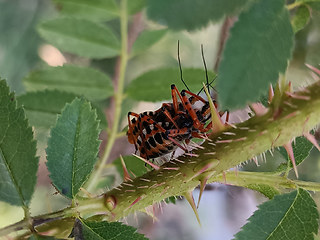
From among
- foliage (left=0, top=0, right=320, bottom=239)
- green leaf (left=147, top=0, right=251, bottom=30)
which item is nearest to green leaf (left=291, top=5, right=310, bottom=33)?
foliage (left=0, top=0, right=320, bottom=239)

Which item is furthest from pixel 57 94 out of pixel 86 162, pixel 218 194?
pixel 218 194

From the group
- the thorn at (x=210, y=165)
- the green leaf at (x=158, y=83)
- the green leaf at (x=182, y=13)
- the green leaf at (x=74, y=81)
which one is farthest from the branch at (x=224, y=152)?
the green leaf at (x=74, y=81)

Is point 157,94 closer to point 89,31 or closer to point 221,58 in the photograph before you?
point 89,31

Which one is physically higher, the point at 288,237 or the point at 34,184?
→ the point at 34,184

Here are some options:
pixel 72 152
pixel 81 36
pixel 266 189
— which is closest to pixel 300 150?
pixel 266 189

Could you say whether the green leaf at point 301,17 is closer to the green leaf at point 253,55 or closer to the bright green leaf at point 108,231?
the green leaf at point 253,55

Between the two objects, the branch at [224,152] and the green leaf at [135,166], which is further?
the green leaf at [135,166]
